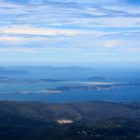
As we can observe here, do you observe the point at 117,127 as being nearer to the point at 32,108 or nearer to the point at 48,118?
the point at 48,118

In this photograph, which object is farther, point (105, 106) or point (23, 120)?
point (105, 106)

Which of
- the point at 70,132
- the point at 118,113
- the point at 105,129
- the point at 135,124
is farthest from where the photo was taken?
the point at 118,113

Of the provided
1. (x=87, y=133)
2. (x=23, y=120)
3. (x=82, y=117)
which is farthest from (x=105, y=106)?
(x=87, y=133)

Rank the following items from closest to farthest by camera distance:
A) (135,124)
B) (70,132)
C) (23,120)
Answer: (70,132) < (135,124) < (23,120)

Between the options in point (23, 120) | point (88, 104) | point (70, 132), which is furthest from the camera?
point (88, 104)

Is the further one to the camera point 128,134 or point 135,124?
point 135,124

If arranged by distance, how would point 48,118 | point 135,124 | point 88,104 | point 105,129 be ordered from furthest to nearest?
point 88,104 → point 48,118 → point 135,124 → point 105,129

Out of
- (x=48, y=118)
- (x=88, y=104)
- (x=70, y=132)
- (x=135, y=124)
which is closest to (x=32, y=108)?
(x=48, y=118)

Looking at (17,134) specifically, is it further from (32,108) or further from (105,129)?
(32,108)
